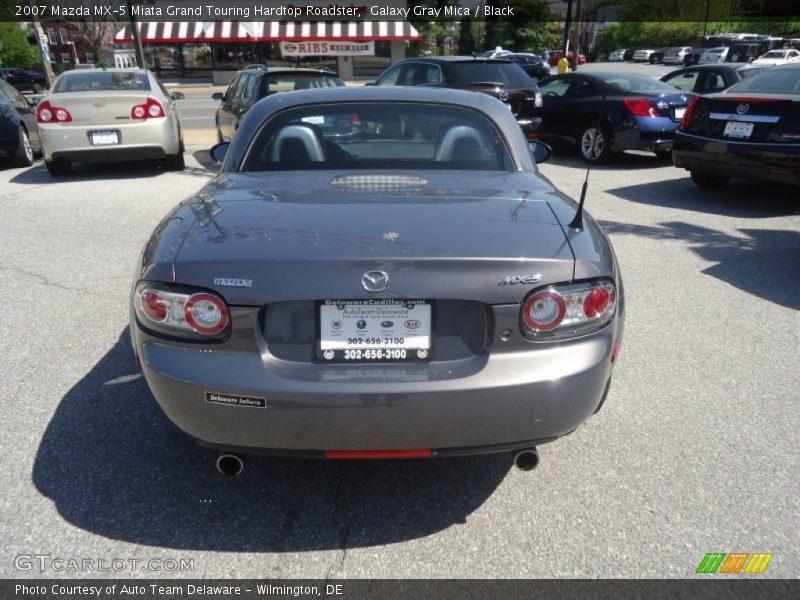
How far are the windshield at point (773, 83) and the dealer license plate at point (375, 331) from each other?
24.4 feet

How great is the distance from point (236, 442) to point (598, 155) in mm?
9905

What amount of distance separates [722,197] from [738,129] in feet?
3.69

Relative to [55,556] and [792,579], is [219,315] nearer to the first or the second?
[55,556]

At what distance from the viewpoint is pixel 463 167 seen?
11.3ft

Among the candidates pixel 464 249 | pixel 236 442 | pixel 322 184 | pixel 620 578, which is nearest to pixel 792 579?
pixel 620 578

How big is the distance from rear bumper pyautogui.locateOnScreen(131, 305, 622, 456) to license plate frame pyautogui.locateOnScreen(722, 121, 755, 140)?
6.47 m

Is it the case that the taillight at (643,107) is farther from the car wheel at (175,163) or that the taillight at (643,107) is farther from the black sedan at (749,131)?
the car wheel at (175,163)

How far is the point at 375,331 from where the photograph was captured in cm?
225

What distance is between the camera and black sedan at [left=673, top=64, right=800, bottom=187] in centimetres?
725

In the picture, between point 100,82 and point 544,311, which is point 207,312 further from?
point 100,82

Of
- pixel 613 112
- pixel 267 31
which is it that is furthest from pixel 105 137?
pixel 267 31

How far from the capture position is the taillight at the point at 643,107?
10367mm

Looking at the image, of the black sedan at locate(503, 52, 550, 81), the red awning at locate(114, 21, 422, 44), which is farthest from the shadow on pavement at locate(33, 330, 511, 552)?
the red awning at locate(114, 21, 422, 44)

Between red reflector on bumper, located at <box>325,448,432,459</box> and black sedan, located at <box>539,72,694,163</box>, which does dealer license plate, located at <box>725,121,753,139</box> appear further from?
red reflector on bumper, located at <box>325,448,432,459</box>
